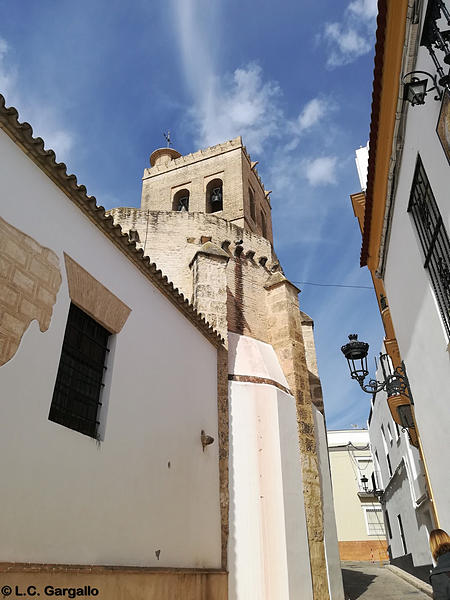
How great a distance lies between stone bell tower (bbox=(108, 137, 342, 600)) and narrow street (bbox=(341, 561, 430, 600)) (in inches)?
53.2

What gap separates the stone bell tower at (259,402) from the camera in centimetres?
745

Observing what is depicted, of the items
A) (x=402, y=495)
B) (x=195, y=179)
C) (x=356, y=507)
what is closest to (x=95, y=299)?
(x=402, y=495)

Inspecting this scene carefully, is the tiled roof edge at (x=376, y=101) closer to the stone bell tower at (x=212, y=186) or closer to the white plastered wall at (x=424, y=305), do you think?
the white plastered wall at (x=424, y=305)

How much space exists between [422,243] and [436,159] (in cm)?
108

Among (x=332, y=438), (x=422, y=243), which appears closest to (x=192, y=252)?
(x=422, y=243)

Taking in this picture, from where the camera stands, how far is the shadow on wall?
982 cm

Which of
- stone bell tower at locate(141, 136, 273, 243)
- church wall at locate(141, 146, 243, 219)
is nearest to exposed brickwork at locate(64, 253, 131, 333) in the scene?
stone bell tower at locate(141, 136, 273, 243)

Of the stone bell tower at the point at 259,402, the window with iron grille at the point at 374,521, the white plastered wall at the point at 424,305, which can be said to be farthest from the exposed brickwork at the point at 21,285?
the window with iron grille at the point at 374,521

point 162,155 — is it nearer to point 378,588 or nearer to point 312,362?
point 312,362

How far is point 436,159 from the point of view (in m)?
3.59

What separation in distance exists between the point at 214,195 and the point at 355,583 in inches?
517

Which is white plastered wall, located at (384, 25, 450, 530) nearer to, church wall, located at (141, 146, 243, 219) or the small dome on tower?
church wall, located at (141, 146, 243, 219)

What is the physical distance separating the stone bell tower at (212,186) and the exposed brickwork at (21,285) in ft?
38.5

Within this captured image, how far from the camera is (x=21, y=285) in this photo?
444 centimetres
